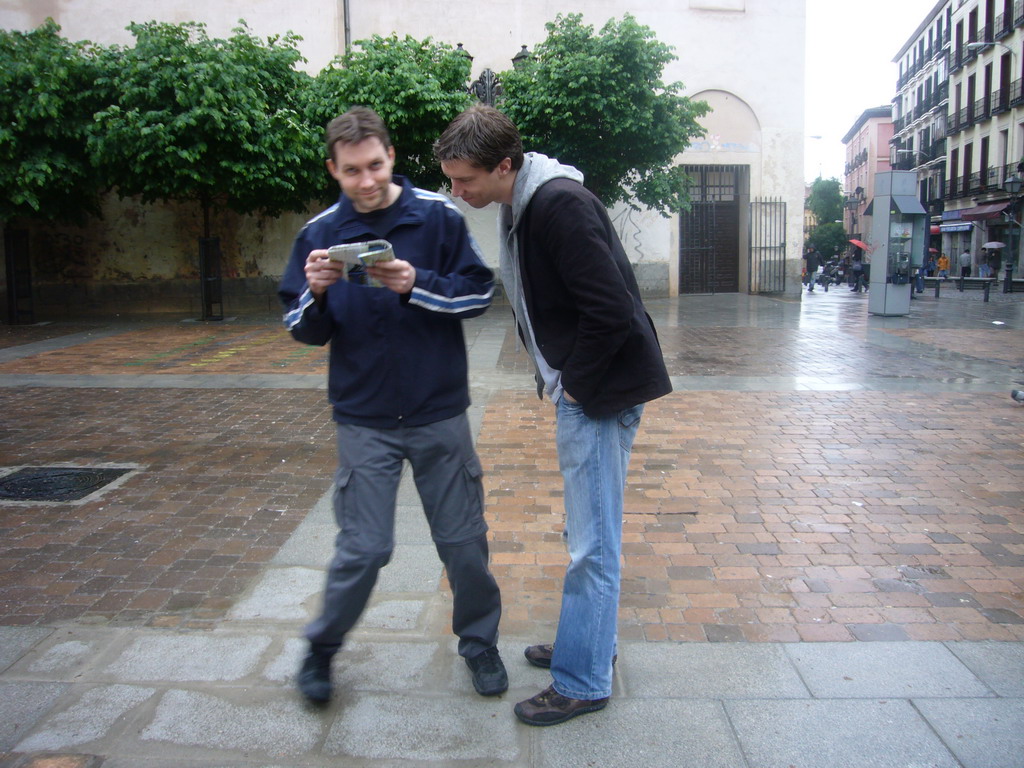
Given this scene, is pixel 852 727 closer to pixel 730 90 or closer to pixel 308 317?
pixel 308 317

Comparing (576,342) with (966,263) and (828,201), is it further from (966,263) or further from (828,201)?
(828,201)

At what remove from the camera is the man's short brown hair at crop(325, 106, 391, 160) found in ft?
7.60

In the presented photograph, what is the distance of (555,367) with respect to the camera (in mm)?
2377

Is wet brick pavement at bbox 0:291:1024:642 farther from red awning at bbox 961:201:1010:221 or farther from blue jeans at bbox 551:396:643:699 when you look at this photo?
red awning at bbox 961:201:1010:221

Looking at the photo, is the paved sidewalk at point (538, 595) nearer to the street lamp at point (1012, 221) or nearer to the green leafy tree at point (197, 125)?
the green leafy tree at point (197, 125)

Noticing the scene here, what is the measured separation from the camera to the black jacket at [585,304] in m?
2.17

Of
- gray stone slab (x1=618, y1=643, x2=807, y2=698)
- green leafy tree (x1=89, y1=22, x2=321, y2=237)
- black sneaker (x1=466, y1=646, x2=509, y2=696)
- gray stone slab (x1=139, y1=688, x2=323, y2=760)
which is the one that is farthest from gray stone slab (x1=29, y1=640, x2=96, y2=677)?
green leafy tree (x1=89, y1=22, x2=321, y2=237)

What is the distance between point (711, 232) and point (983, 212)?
2497 centimetres

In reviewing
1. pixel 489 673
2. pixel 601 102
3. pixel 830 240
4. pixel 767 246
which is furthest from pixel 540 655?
pixel 830 240

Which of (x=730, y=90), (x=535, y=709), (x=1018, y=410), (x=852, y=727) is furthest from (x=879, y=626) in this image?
(x=730, y=90)

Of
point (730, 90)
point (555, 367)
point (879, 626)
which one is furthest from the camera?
point (730, 90)

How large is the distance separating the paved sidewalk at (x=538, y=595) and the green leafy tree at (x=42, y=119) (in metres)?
8.44

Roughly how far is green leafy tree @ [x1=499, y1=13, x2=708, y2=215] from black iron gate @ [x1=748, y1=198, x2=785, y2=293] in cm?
560

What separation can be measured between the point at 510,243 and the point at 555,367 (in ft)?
1.28
